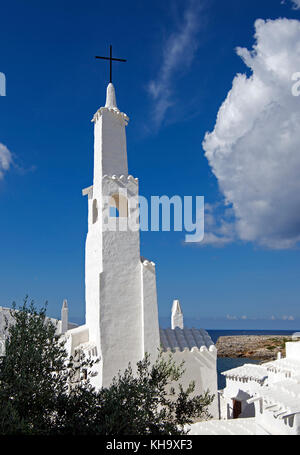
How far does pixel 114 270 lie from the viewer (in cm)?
1548

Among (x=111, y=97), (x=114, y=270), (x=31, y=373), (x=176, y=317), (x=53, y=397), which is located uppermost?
(x=111, y=97)

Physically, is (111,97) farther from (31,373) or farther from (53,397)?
(53,397)

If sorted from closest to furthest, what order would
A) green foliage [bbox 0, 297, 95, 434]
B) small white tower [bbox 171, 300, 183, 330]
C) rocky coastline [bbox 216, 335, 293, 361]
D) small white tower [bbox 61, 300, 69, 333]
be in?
green foliage [bbox 0, 297, 95, 434] → small white tower [bbox 171, 300, 183, 330] → small white tower [bbox 61, 300, 69, 333] → rocky coastline [bbox 216, 335, 293, 361]

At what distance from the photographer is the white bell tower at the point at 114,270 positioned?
14852 millimetres

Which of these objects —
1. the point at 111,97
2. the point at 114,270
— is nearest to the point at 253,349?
the point at 114,270

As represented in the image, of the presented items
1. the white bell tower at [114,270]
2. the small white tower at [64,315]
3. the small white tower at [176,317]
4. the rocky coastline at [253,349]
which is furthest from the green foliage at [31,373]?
the rocky coastline at [253,349]

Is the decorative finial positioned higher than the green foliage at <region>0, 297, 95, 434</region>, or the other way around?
the decorative finial

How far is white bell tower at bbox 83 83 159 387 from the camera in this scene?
14.9m

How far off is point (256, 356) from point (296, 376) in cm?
6949

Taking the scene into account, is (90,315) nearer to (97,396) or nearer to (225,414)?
(97,396)

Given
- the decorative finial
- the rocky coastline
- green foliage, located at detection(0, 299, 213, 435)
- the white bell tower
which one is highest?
the decorative finial

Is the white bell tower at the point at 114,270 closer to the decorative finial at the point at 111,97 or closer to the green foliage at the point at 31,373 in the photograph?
the decorative finial at the point at 111,97

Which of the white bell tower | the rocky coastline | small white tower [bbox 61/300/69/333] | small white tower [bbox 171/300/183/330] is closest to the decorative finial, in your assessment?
the white bell tower

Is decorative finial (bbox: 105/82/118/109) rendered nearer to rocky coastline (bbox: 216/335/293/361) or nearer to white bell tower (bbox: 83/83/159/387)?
white bell tower (bbox: 83/83/159/387)
